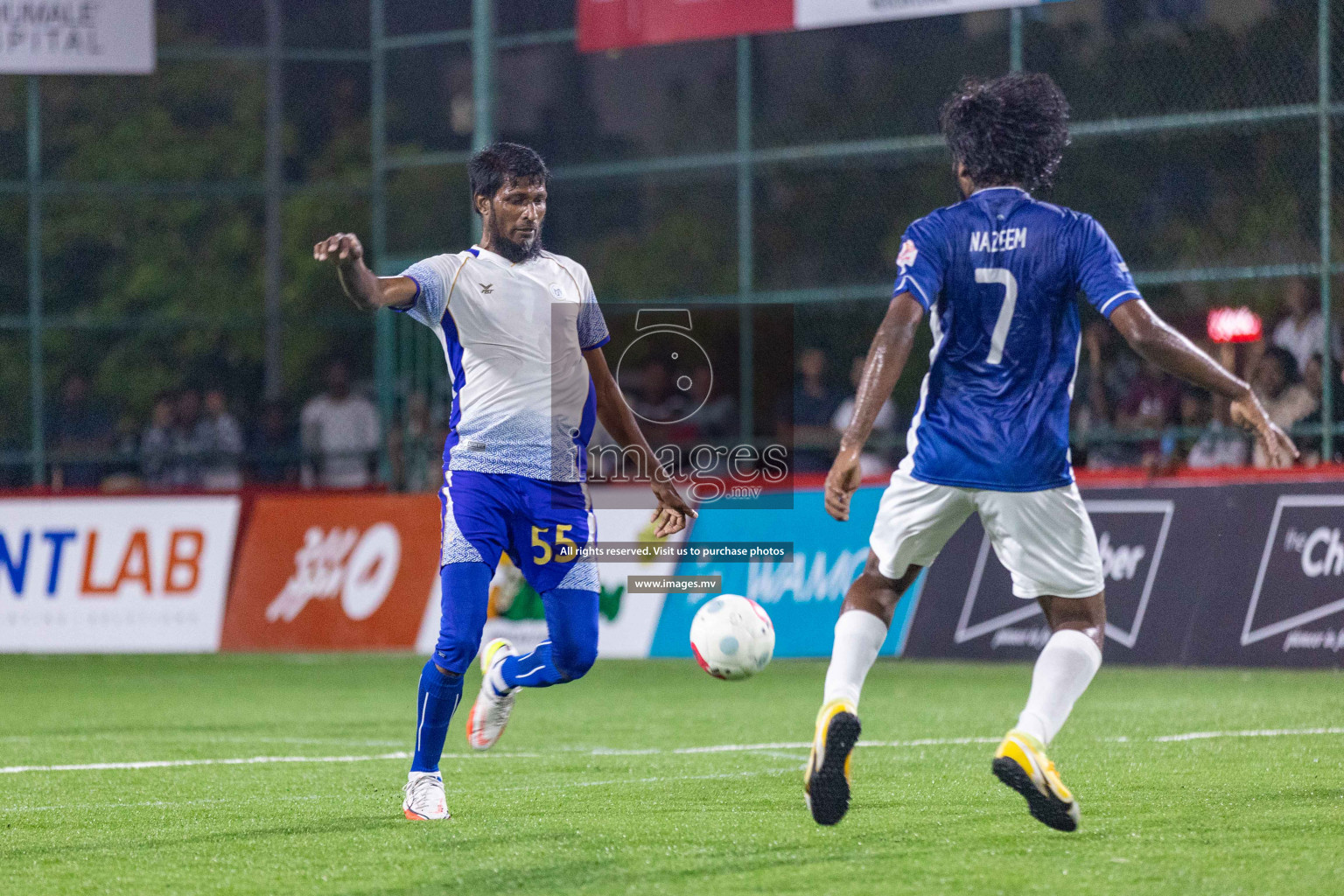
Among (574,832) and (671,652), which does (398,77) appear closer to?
(671,652)

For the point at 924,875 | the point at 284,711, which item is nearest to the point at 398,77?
the point at 284,711

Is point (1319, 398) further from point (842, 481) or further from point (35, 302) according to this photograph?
point (35, 302)

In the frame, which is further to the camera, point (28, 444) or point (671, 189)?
point (671, 189)

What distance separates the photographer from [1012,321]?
6062 mm

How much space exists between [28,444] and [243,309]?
41.8ft

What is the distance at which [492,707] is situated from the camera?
25.1ft

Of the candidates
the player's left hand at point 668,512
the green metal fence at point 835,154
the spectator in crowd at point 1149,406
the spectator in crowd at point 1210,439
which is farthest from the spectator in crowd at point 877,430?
the player's left hand at point 668,512

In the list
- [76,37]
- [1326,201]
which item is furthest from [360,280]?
[76,37]

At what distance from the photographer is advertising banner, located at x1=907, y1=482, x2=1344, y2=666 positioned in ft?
42.1

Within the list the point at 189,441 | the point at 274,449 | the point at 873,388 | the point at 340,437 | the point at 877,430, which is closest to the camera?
the point at 873,388

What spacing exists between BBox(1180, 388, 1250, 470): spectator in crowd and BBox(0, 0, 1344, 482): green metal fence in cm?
66

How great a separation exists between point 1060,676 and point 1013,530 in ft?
1.59

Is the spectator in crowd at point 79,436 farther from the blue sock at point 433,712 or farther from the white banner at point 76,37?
the blue sock at point 433,712

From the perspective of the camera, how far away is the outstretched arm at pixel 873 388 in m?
5.83
